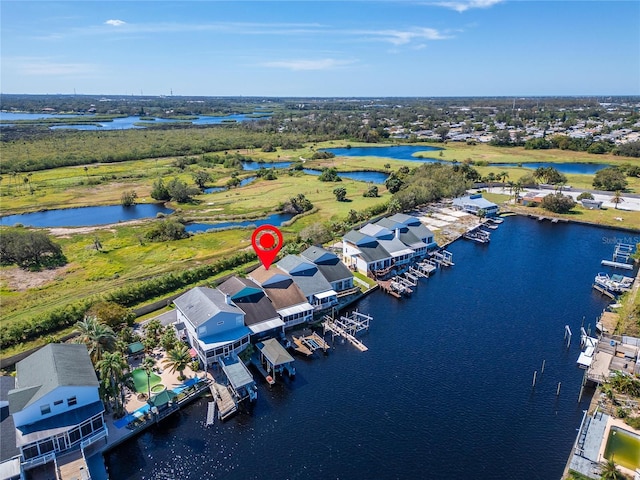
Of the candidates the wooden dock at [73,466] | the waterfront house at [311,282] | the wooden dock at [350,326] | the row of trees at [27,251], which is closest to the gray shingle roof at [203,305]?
the waterfront house at [311,282]

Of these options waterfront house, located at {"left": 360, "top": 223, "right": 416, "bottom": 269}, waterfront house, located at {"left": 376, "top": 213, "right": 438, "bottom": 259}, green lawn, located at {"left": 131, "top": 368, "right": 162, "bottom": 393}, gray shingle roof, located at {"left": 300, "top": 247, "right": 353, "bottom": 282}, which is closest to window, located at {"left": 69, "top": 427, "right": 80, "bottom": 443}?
green lawn, located at {"left": 131, "top": 368, "right": 162, "bottom": 393}

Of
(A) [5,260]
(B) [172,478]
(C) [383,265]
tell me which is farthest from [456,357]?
(A) [5,260]

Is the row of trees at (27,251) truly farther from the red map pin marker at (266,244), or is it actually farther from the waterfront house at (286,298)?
the waterfront house at (286,298)

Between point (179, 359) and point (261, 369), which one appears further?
point (261, 369)

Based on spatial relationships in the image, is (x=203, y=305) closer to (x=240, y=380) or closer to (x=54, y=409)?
(x=240, y=380)

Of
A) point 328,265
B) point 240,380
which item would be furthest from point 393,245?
point 240,380

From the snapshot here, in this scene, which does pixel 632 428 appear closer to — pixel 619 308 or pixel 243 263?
pixel 619 308

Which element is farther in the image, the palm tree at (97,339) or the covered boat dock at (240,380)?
the covered boat dock at (240,380)
